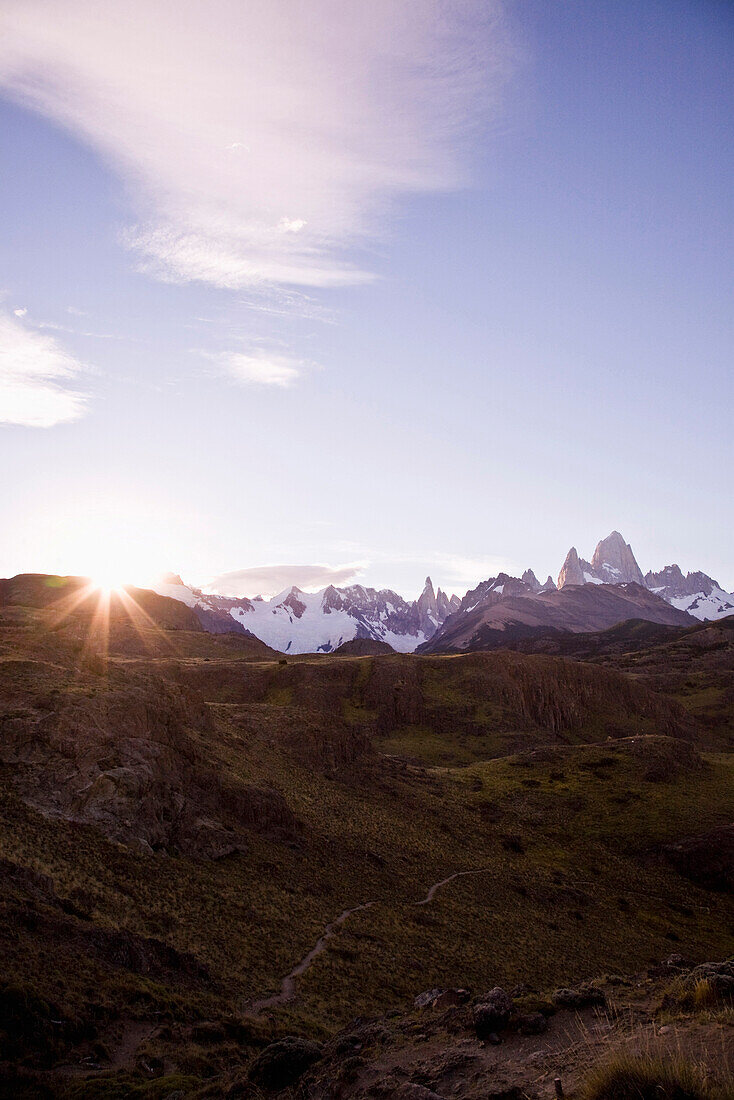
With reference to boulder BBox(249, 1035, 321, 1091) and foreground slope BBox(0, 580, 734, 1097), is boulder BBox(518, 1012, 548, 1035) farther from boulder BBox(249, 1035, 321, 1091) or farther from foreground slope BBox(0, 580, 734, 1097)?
foreground slope BBox(0, 580, 734, 1097)

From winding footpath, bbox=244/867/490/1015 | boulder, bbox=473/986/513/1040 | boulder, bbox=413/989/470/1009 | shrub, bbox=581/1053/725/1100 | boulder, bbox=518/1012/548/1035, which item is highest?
shrub, bbox=581/1053/725/1100

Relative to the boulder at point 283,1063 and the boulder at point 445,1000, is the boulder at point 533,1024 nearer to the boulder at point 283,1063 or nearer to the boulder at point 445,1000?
the boulder at point 445,1000

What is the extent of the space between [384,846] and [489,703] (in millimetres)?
85805

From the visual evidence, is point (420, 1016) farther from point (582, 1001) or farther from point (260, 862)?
point (260, 862)

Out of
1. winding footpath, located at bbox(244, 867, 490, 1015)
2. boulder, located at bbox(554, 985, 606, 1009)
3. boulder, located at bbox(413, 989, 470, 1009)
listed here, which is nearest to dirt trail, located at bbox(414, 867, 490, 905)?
winding footpath, located at bbox(244, 867, 490, 1015)

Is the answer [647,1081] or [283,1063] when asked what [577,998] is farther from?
[647,1081]

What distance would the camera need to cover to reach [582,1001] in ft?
66.2

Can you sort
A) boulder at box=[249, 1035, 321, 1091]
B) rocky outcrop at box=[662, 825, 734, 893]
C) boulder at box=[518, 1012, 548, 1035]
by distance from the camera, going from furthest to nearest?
rocky outcrop at box=[662, 825, 734, 893] → boulder at box=[249, 1035, 321, 1091] → boulder at box=[518, 1012, 548, 1035]

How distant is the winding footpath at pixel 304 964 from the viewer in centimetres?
2893

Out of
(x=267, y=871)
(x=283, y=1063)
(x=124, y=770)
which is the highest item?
(x=124, y=770)

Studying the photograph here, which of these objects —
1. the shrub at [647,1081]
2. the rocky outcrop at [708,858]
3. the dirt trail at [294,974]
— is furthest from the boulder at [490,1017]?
the rocky outcrop at [708,858]

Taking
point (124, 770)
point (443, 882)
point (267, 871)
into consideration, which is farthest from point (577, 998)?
point (443, 882)

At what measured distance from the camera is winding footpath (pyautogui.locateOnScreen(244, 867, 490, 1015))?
94.9 ft

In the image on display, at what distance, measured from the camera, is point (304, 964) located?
3472 centimetres
